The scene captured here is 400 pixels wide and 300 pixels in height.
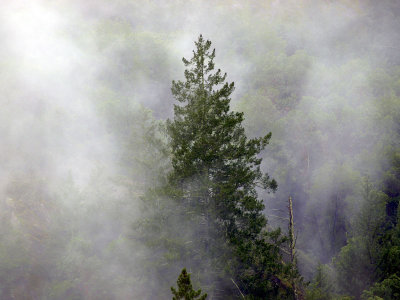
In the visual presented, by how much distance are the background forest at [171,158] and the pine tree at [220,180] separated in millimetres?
132

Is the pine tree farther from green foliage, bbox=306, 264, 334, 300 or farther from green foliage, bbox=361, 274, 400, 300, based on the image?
green foliage, bbox=361, 274, 400, 300

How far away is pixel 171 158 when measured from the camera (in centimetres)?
1400

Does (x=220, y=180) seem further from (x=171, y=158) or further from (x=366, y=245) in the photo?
(x=366, y=245)

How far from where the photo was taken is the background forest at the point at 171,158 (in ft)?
41.4

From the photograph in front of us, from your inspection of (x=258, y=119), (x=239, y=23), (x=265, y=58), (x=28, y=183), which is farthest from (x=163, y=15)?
(x=28, y=183)

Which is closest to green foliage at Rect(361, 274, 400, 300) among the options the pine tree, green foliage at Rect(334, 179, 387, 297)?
green foliage at Rect(334, 179, 387, 297)

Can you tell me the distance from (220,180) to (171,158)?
344cm

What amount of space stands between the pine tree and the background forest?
5.2 inches

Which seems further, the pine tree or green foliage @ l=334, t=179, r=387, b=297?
green foliage @ l=334, t=179, r=387, b=297

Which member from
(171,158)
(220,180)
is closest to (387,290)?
(220,180)

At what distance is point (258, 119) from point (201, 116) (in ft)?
69.9

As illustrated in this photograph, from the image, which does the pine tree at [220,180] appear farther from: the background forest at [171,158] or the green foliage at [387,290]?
the green foliage at [387,290]

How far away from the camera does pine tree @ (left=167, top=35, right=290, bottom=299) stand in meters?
10.8

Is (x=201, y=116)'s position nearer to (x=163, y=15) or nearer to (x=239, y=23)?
(x=239, y=23)
